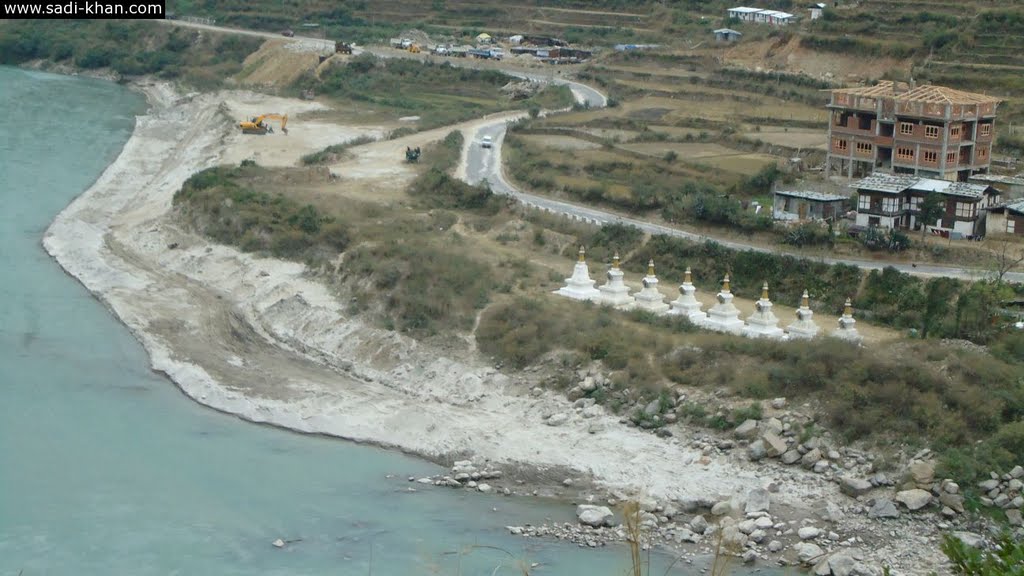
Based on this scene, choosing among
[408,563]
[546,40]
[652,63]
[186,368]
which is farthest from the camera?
[546,40]

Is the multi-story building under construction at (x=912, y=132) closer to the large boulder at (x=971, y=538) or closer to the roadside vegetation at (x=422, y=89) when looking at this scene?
the large boulder at (x=971, y=538)

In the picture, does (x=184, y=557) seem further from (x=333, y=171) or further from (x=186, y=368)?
(x=333, y=171)

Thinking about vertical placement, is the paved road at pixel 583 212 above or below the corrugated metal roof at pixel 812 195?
below

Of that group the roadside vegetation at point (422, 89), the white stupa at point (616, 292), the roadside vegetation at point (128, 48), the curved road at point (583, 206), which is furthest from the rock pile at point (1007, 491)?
the roadside vegetation at point (128, 48)

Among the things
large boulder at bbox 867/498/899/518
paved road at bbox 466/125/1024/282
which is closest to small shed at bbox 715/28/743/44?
paved road at bbox 466/125/1024/282

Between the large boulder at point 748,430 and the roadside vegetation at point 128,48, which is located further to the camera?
the roadside vegetation at point 128,48

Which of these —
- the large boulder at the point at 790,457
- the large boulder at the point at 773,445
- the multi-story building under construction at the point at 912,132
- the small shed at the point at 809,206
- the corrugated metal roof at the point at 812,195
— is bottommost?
the large boulder at the point at 790,457

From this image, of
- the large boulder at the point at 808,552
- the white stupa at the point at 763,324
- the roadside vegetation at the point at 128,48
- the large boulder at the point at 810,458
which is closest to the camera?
the large boulder at the point at 808,552

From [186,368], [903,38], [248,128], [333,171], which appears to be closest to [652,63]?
[903,38]
